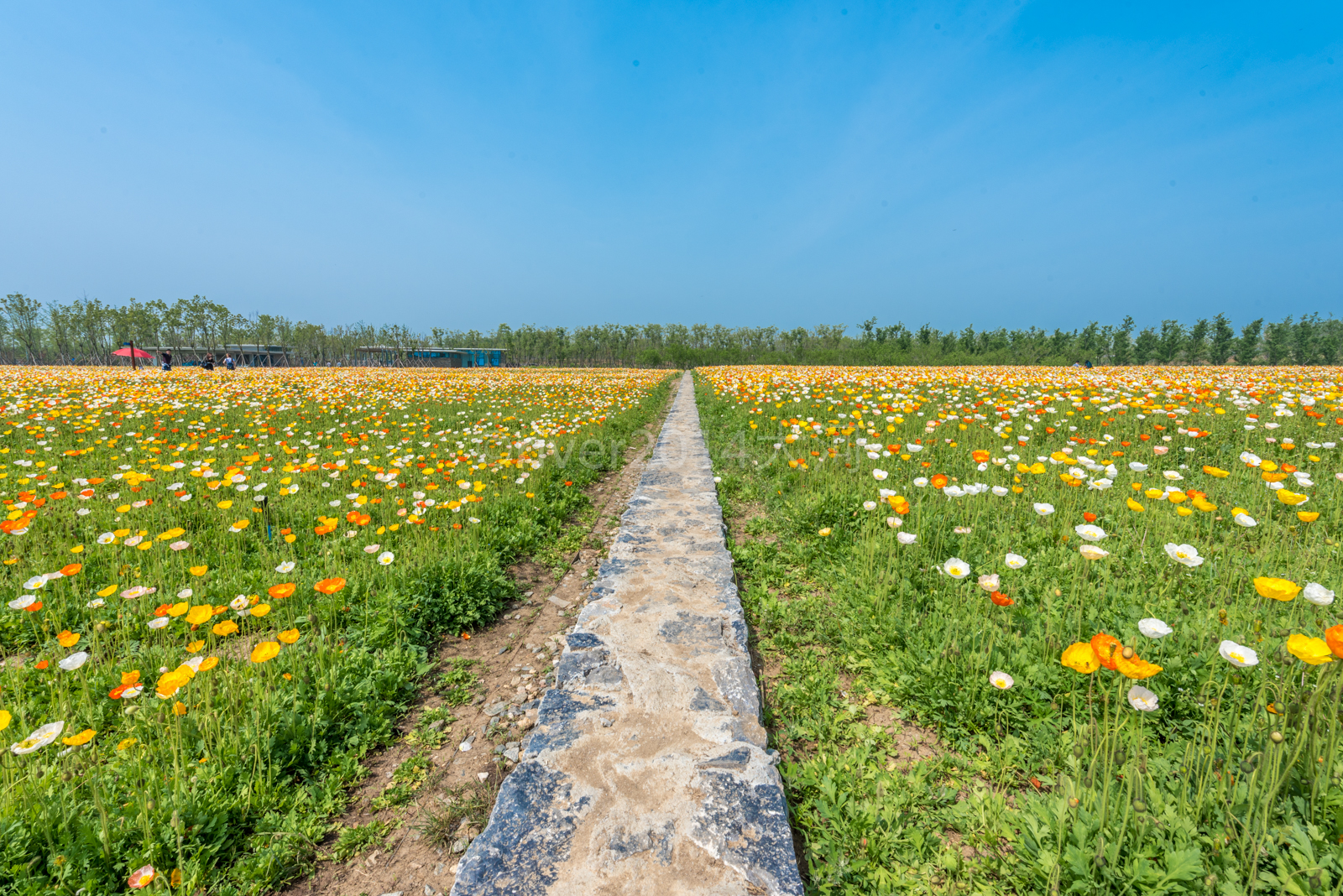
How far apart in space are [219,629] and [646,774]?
2.19 m

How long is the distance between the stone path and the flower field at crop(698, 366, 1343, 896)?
0.79 ft

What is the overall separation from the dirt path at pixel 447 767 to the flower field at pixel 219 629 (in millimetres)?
120

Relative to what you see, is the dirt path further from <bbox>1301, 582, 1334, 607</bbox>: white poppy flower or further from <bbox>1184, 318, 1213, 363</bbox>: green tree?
<bbox>1184, 318, 1213, 363</bbox>: green tree

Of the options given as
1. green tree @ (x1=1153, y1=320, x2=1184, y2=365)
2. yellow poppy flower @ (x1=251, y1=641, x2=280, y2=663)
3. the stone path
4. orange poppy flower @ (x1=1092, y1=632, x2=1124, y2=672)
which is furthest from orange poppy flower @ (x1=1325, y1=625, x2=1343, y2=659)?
green tree @ (x1=1153, y1=320, x2=1184, y2=365)

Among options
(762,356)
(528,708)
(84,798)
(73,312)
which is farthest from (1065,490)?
(73,312)

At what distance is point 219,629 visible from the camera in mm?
2459

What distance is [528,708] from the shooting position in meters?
2.93

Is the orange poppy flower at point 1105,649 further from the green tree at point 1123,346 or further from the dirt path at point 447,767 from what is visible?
the green tree at point 1123,346

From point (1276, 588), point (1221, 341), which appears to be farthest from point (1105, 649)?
point (1221, 341)

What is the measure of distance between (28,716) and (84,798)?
3.00 feet

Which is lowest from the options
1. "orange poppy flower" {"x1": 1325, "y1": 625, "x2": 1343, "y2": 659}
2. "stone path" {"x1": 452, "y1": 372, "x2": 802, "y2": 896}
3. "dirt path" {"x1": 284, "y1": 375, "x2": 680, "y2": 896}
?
"dirt path" {"x1": 284, "y1": 375, "x2": 680, "y2": 896}

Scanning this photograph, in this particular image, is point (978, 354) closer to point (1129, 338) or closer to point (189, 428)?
point (1129, 338)

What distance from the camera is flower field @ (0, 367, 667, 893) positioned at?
6.39 ft

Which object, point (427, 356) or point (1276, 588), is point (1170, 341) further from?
point (427, 356)
